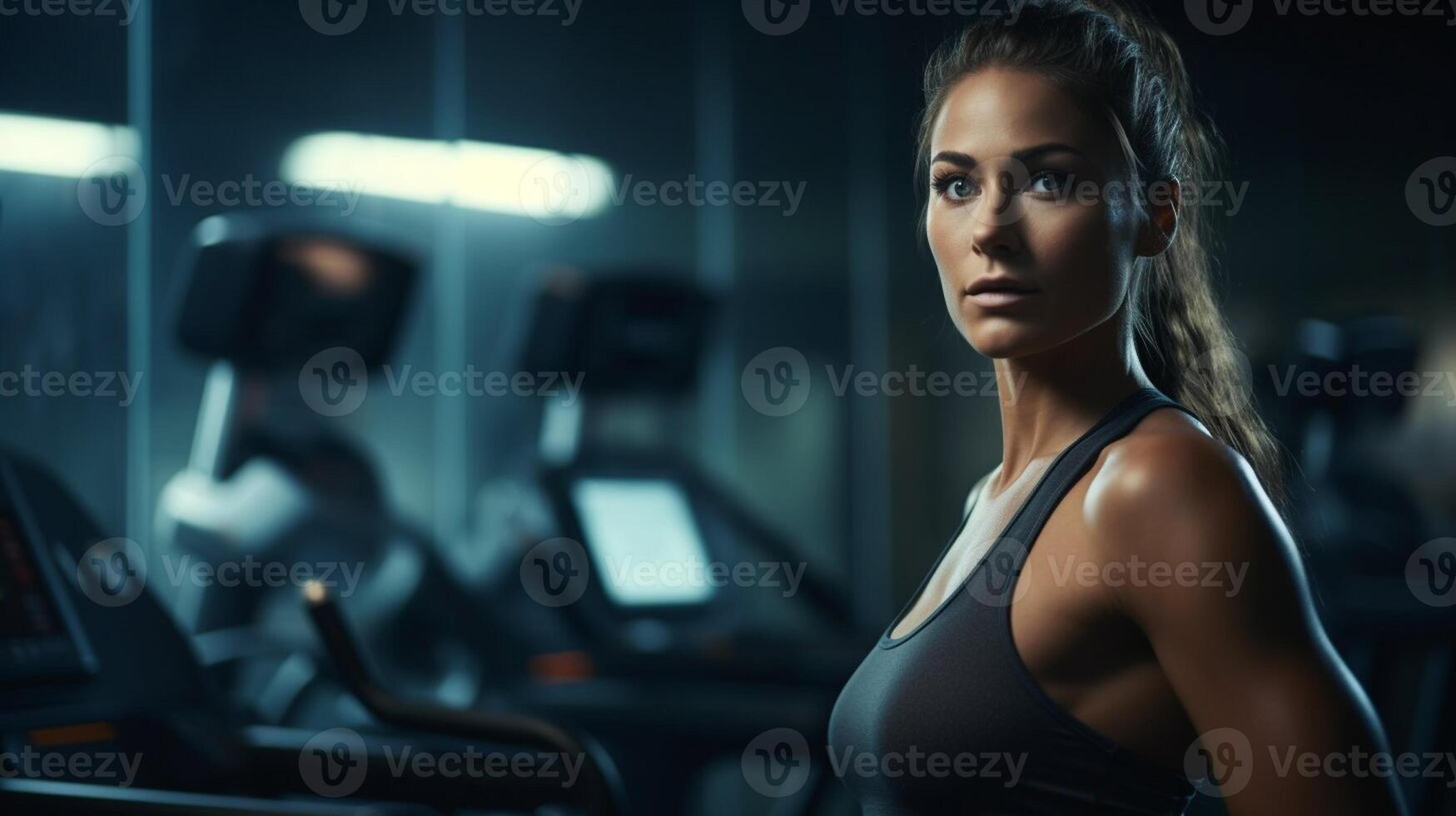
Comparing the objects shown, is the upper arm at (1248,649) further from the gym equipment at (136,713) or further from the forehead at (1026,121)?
the gym equipment at (136,713)

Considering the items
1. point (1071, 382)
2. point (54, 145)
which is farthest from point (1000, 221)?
point (54, 145)

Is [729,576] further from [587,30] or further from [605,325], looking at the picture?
[587,30]

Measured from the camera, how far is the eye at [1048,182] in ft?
3.40

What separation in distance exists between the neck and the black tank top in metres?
0.03

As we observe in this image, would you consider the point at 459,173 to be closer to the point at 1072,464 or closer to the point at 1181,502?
the point at 1072,464

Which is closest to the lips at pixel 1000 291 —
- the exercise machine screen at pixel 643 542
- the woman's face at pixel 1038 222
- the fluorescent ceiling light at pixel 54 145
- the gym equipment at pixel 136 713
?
the woman's face at pixel 1038 222

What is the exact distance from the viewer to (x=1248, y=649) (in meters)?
0.86

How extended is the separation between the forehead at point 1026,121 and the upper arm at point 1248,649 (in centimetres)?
28

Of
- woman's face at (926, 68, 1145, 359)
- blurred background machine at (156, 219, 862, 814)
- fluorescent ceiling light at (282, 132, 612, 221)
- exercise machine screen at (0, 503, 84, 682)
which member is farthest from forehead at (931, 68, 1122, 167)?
fluorescent ceiling light at (282, 132, 612, 221)

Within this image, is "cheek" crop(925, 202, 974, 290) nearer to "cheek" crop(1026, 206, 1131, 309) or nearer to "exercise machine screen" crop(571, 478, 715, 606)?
"cheek" crop(1026, 206, 1131, 309)

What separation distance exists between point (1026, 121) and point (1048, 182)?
2.1 inches

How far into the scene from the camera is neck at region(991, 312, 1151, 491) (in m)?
1.08

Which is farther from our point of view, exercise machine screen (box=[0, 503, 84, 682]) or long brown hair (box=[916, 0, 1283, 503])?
exercise machine screen (box=[0, 503, 84, 682])

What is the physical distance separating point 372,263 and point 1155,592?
8.63 ft
